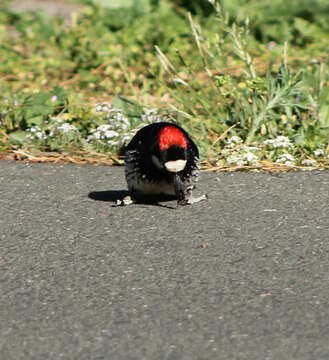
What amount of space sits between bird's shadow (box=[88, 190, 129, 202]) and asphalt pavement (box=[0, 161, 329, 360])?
1 centimetres

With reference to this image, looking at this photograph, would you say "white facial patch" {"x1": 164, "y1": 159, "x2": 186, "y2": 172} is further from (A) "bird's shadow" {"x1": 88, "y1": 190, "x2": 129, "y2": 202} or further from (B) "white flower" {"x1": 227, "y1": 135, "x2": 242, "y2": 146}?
(B) "white flower" {"x1": 227, "y1": 135, "x2": 242, "y2": 146}

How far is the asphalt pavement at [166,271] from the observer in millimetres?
3141

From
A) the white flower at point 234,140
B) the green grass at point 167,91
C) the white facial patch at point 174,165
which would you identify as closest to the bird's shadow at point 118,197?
the white facial patch at point 174,165

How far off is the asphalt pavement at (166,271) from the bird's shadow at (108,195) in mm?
12

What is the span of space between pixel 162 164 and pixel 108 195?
0.74m

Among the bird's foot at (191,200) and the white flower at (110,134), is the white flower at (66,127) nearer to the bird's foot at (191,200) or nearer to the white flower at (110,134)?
the white flower at (110,134)

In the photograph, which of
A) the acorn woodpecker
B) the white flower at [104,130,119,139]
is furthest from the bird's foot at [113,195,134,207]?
the white flower at [104,130,119,139]

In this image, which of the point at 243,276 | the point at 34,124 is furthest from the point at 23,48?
the point at 243,276

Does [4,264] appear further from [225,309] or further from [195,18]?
[195,18]

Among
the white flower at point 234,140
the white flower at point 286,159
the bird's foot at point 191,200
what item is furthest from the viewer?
the white flower at point 234,140

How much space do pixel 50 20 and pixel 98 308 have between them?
691 centimetres

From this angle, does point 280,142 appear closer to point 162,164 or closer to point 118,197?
point 118,197

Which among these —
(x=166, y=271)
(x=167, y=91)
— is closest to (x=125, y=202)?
(x=166, y=271)

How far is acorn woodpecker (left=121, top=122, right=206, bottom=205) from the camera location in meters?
4.46
